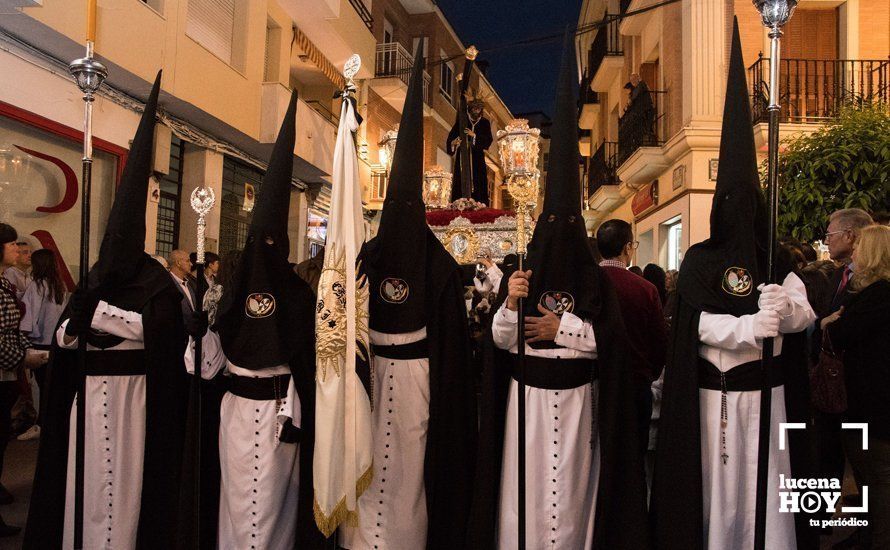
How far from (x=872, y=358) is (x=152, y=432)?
4104 millimetres

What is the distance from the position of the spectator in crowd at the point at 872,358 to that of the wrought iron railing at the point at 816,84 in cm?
759

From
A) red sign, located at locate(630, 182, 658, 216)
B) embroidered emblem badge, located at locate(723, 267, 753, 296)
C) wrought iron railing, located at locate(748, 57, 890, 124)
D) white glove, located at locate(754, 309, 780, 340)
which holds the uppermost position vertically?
wrought iron railing, located at locate(748, 57, 890, 124)

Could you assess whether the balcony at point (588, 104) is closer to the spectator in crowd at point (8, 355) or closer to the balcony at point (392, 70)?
the balcony at point (392, 70)

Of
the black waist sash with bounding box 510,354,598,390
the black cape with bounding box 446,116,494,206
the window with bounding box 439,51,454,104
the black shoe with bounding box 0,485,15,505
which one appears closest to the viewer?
the black waist sash with bounding box 510,354,598,390

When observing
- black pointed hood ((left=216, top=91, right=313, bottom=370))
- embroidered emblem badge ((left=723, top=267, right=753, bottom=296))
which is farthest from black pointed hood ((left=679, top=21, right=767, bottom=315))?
black pointed hood ((left=216, top=91, right=313, bottom=370))

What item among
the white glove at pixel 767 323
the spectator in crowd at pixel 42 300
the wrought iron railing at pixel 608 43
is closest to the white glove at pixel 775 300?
the white glove at pixel 767 323

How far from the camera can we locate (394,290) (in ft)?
12.4

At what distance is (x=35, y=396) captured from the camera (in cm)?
740

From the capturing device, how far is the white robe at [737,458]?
321cm

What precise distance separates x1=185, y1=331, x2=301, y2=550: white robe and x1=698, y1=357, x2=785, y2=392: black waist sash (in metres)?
2.13

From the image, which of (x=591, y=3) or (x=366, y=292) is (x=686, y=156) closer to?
(x=366, y=292)

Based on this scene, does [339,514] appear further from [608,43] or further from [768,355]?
[608,43]

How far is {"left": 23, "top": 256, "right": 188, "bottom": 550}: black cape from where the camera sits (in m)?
3.82

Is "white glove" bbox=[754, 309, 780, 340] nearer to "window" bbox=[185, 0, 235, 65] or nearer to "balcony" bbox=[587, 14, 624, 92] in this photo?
"window" bbox=[185, 0, 235, 65]
